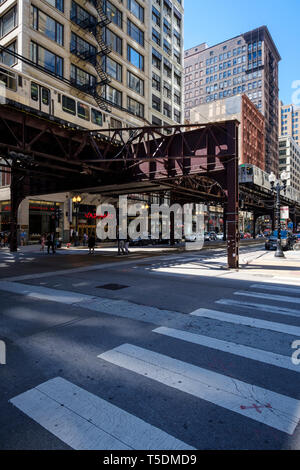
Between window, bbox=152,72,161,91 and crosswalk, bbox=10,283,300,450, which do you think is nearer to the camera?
crosswalk, bbox=10,283,300,450

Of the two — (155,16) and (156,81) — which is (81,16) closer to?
(156,81)

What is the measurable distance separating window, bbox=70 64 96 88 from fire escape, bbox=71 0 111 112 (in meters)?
0.54

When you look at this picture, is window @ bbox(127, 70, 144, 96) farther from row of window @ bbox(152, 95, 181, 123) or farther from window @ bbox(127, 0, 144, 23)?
window @ bbox(127, 0, 144, 23)

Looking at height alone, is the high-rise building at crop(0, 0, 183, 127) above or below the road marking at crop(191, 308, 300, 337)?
above

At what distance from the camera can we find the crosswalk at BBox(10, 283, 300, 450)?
2.63 metres

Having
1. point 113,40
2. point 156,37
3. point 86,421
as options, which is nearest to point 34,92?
point 86,421

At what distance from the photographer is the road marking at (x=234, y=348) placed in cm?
419

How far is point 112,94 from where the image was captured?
41.0m

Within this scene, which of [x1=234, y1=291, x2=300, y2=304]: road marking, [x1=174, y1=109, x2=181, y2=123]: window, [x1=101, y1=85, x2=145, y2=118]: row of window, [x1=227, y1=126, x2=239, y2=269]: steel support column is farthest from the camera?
[x1=174, y1=109, x2=181, y2=123]: window

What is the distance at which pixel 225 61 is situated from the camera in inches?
4363

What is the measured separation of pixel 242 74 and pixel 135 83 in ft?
257

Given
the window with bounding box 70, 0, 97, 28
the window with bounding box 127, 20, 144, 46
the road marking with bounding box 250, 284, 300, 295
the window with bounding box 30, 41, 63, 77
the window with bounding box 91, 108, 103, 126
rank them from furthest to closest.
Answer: the window with bounding box 127, 20, 144, 46 → the window with bounding box 70, 0, 97, 28 → the window with bounding box 30, 41, 63, 77 → the window with bounding box 91, 108, 103, 126 → the road marking with bounding box 250, 284, 300, 295

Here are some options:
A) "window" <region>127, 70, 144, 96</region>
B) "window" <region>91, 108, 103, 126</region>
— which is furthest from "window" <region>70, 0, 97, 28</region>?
"window" <region>91, 108, 103, 126</region>

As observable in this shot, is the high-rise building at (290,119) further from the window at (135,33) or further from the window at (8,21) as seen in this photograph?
the window at (8,21)
